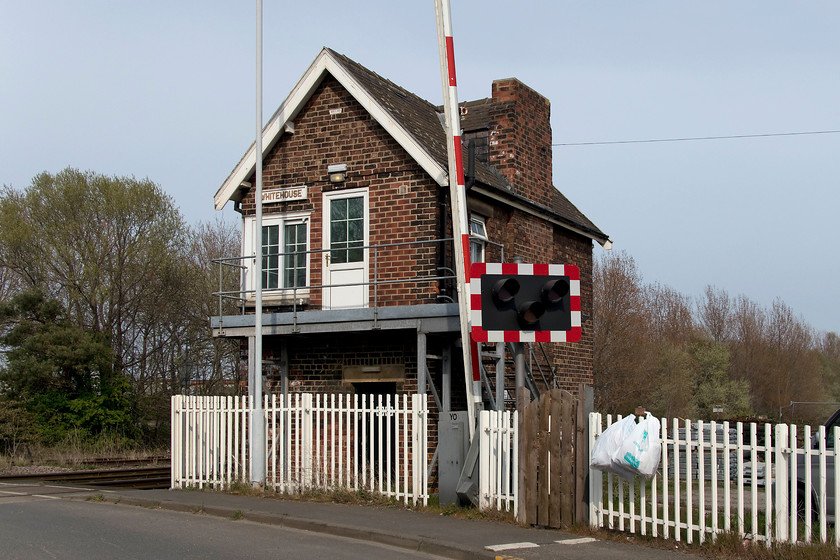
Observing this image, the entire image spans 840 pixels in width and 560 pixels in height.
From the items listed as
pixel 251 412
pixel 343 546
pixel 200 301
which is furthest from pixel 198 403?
pixel 200 301

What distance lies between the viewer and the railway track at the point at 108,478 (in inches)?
714

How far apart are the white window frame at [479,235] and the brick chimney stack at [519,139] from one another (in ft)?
4.63

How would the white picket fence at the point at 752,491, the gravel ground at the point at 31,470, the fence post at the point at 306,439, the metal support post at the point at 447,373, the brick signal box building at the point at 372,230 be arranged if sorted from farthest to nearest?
the gravel ground at the point at 31,470 → the brick signal box building at the point at 372,230 → the metal support post at the point at 447,373 → the fence post at the point at 306,439 → the white picket fence at the point at 752,491

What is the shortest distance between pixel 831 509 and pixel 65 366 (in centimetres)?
2369

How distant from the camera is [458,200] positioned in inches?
457

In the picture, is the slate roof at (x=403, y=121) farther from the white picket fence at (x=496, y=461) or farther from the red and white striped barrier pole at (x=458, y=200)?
the white picket fence at (x=496, y=461)

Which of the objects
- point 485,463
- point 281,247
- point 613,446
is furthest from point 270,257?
point 613,446

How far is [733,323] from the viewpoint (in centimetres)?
6103

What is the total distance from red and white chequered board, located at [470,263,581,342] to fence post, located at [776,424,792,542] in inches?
100

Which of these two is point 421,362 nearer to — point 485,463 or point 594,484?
point 485,463

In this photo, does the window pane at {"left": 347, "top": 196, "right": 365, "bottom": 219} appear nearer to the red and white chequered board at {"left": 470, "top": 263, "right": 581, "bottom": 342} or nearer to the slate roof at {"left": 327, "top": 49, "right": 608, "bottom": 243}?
the slate roof at {"left": 327, "top": 49, "right": 608, "bottom": 243}

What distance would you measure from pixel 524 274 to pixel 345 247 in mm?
6239

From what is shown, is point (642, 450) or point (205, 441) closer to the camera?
point (642, 450)

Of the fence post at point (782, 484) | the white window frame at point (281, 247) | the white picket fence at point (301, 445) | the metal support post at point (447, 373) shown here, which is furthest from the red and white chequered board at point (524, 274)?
the white window frame at point (281, 247)
